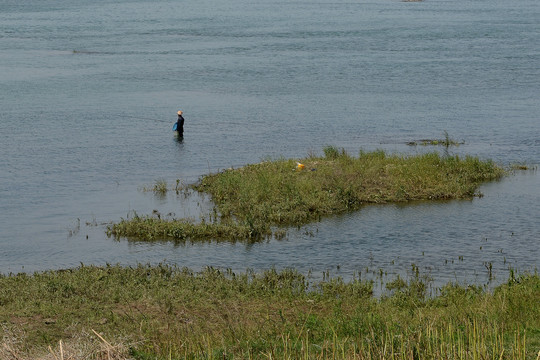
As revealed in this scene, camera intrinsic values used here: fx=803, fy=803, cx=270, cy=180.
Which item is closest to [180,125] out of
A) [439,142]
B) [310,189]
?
[439,142]

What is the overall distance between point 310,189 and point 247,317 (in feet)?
38.9

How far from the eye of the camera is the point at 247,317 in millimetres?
15289

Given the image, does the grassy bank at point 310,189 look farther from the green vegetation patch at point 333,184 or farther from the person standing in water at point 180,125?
the person standing in water at point 180,125

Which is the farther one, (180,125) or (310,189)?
(180,125)

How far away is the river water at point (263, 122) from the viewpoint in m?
22.6

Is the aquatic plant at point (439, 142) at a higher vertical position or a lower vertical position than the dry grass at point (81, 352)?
lower

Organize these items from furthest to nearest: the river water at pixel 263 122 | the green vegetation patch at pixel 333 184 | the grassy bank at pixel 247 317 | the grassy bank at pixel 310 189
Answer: the green vegetation patch at pixel 333 184 → the grassy bank at pixel 310 189 → the river water at pixel 263 122 → the grassy bank at pixel 247 317

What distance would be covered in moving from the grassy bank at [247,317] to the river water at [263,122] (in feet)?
8.09

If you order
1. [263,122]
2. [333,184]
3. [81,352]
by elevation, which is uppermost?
[81,352]

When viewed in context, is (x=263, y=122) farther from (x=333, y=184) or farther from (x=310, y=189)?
(x=310, y=189)

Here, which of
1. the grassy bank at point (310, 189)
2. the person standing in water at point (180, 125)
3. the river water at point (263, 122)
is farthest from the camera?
the person standing in water at point (180, 125)

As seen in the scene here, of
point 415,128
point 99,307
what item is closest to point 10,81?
point 415,128

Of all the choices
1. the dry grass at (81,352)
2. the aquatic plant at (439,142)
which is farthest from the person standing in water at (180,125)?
the dry grass at (81,352)

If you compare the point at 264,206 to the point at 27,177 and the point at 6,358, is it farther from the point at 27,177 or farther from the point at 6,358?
the point at 6,358
